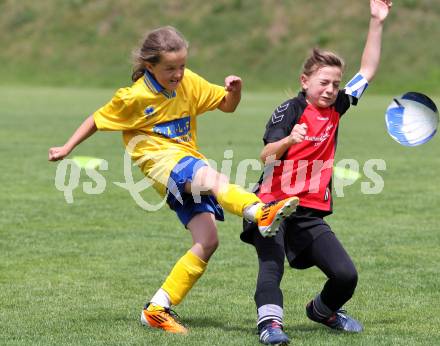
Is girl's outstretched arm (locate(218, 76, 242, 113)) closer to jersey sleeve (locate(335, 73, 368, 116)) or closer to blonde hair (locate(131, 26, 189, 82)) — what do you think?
blonde hair (locate(131, 26, 189, 82))

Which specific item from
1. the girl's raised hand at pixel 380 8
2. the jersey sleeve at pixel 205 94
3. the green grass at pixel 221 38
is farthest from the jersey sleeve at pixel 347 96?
the green grass at pixel 221 38

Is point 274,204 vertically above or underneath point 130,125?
underneath

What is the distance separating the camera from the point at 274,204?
499cm

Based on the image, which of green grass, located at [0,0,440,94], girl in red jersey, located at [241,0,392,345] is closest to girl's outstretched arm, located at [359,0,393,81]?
girl in red jersey, located at [241,0,392,345]

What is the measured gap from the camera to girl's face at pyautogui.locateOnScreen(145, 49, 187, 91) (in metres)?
5.52

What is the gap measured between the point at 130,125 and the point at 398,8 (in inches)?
1701

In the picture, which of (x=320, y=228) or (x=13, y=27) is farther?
(x=13, y=27)

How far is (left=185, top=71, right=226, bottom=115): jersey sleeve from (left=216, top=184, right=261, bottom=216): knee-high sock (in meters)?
0.64

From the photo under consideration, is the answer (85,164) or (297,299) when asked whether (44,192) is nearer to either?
(85,164)

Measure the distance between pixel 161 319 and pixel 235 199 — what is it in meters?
0.78

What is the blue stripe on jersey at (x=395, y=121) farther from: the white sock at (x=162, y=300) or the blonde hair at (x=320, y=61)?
the white sock at (x=162, y=300)

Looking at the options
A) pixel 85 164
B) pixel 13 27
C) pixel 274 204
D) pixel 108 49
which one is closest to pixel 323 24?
pixel 108 49

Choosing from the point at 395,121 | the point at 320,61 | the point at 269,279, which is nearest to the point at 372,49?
the point at 320,61

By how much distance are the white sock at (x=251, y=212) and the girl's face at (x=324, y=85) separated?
70cm
